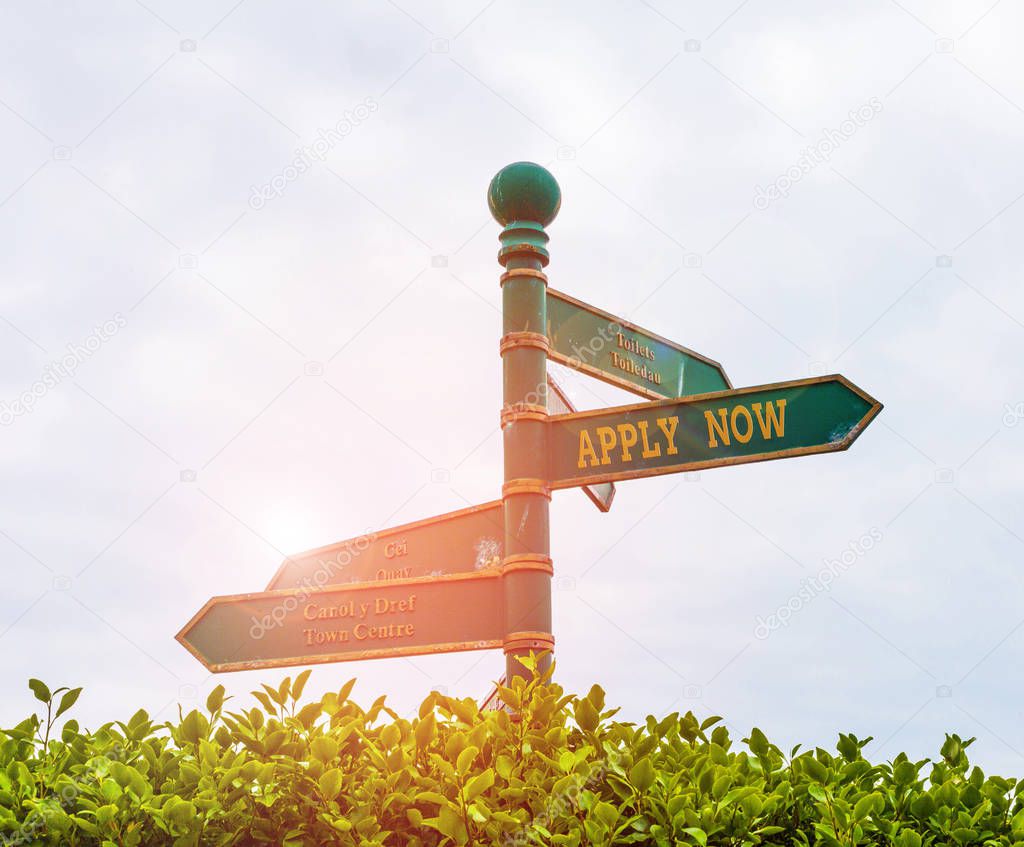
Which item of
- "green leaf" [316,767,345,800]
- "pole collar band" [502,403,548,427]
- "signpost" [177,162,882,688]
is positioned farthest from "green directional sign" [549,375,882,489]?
"green leaf" [316,767,345,800]

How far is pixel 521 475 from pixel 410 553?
83cm

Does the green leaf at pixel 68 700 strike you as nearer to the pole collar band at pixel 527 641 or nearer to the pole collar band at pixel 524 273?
the pole collar band at pixel 527 641

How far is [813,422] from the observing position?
5.31 metres

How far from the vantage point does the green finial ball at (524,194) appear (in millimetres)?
6371

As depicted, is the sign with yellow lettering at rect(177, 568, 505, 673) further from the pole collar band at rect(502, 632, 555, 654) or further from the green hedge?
the green hedge

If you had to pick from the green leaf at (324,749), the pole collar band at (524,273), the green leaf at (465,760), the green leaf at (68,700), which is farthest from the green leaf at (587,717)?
the pole collar band at (524,273)

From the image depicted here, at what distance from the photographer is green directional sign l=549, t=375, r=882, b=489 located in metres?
5.29

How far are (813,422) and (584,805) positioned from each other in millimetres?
2816

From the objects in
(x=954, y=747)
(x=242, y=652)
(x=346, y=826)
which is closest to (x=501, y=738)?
(x=346, y=826)

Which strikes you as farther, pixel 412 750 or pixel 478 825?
pixel 412 750

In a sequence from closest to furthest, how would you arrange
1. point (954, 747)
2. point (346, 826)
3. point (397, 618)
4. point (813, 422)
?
point (346, 826) → point (954, 747) → point (813, 422) → point (397, 618)

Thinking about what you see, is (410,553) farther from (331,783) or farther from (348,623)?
(331,783)

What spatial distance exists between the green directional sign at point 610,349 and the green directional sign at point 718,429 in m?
0.56

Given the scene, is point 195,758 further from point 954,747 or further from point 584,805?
point 954,747
